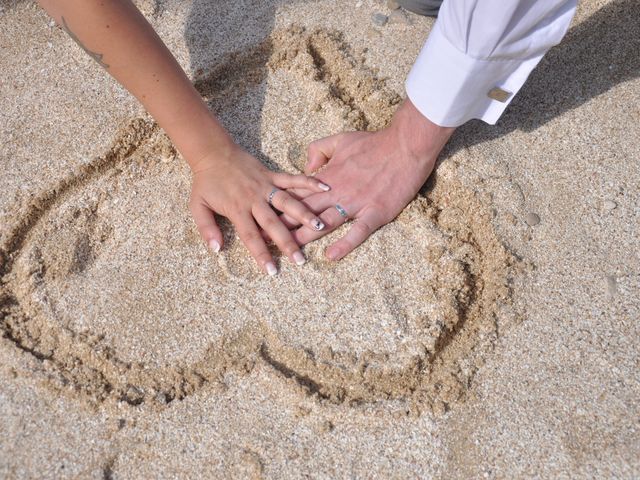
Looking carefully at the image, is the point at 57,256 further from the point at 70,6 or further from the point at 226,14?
the point at 226,14

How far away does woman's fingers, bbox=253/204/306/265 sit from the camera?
1.60 meters

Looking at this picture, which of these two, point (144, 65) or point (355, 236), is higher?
point (144, 65)

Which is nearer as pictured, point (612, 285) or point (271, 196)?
point (612, 285)

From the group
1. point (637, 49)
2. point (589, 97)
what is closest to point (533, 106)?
point (589, 97)

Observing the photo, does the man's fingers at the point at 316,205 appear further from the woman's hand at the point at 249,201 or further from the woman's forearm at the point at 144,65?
the woman's forearm at the point at 144,65

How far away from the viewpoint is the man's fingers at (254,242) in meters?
1.59

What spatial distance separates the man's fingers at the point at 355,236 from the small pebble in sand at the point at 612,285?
568mm

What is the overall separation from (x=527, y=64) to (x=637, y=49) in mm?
728

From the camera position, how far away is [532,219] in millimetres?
1647

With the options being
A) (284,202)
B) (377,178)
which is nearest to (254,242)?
(284,202)

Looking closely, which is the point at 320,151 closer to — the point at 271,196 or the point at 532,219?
the point at 271,196

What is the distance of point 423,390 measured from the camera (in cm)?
143

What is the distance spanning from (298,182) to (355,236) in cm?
21

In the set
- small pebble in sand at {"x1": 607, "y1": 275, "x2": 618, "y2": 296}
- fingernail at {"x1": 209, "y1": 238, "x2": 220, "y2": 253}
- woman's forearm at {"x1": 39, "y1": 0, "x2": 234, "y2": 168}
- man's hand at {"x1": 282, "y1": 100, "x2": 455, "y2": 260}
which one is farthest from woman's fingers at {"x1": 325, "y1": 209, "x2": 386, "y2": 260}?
small pebble in sand at {"x1": 607, "y1": 275, "x2": 618, "y2": 296}
